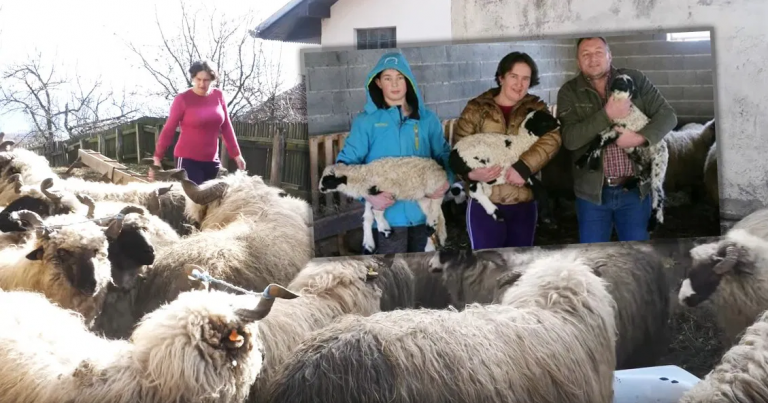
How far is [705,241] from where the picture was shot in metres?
3.38

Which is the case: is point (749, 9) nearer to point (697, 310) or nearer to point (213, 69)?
point (697, 310)

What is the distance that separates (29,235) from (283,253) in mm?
988

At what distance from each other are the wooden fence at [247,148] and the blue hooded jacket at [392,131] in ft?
0.59

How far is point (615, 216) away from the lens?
10.9ft

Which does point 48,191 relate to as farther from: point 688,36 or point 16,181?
point 688,36

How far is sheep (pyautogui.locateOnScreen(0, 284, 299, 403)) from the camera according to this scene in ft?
8.60

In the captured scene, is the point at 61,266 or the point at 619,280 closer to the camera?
the point at 61,266

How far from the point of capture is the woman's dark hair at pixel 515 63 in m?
3.13

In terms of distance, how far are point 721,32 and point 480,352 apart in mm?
1826

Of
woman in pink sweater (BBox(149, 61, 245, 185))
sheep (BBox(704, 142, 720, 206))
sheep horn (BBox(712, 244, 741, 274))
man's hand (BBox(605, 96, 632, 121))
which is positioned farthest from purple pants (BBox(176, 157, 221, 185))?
sheep horn (BBox(712, 244, 741, 274))

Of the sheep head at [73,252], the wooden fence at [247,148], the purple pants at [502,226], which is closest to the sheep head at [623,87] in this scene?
the purple pants at [502,226]

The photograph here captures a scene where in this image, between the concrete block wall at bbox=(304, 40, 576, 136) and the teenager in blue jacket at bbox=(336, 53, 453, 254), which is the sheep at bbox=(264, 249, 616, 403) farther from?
the concrete block wall at bbox=(304, 40, 576, 136)

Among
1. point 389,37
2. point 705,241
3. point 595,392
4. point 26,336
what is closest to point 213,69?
point 389,37

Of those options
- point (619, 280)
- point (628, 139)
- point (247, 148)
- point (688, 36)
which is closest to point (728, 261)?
point (619, 280)
